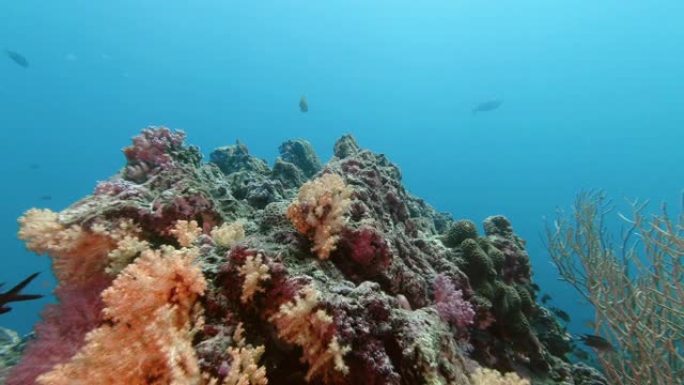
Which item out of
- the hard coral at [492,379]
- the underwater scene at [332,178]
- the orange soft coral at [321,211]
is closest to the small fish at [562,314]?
the underwater scene at [332,178]

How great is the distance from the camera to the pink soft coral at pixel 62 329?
9.84ft

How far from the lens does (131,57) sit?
114 meters

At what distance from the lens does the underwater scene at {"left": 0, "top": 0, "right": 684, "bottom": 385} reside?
291 cm

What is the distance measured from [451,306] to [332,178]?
6.71ft

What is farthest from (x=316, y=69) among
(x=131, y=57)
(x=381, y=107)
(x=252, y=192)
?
(x=252, y=192)

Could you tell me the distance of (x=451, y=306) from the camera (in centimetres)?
475

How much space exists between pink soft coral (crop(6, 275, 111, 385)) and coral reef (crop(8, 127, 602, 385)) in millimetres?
15

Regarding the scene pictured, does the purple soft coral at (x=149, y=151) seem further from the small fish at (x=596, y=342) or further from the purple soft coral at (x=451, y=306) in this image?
the small fish at (x=596, y=342)

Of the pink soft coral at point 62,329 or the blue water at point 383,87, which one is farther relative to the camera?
the blue water at point 383,87

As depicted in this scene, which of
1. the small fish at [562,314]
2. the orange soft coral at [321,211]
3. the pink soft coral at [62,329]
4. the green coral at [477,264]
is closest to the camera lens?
the pink soft coral at [62,329]

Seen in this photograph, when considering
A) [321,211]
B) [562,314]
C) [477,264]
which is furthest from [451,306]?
[562,314]

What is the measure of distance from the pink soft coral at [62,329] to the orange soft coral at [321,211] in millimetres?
1773

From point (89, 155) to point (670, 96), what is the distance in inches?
5894

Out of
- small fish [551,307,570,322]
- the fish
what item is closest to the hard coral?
the fish
